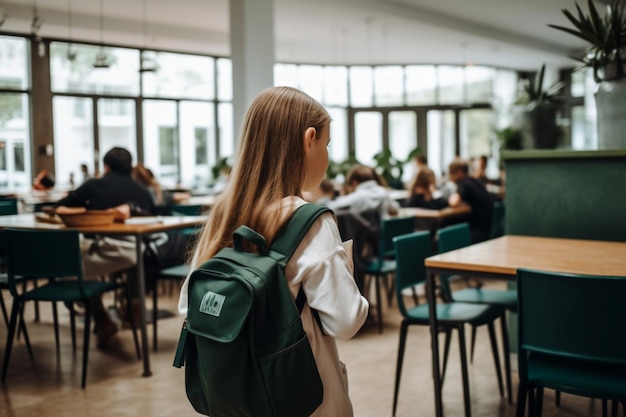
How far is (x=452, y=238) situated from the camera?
3.34 m

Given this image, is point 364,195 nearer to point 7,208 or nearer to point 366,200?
point 366,200

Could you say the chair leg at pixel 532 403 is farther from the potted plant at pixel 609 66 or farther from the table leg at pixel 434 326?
the potted plant at pixel 609 66

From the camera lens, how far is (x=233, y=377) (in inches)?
54.1

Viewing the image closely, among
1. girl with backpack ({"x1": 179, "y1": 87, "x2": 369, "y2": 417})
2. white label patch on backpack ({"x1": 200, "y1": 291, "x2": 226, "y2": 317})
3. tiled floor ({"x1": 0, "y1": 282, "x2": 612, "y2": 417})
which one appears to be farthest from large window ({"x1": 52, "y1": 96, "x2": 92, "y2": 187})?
white label patch on backpack ({"x1": 200, "y1": 291, "x2": 226, "y2": 317})

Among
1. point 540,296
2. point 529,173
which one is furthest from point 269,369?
point 529,173

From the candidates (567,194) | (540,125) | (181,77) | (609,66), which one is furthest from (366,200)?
(181,77)

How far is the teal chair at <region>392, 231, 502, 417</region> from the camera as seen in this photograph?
2.94 meters

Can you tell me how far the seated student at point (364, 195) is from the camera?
188 inches

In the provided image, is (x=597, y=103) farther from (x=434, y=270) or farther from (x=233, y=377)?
(x=233, y=377)

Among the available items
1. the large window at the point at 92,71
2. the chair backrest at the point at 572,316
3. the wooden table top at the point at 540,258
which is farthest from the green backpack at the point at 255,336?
the large window at the point at 92,71

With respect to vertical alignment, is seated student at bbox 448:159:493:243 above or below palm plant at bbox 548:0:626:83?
below

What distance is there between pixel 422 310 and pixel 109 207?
224 cm

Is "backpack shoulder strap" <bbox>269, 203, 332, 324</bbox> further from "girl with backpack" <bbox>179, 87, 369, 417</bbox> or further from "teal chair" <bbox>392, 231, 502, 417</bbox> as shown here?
"teal chair" <bbox>392, 231, 502, 417</bbox>

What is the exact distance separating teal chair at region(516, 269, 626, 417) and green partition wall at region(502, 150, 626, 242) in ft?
4.81
